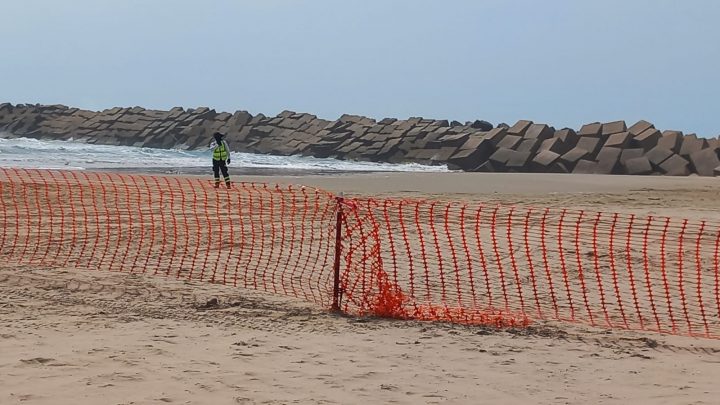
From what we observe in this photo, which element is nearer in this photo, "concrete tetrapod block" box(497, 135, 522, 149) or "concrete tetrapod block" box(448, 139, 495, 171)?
"concrete tetrapod block" box(448, 139, 495, 171)

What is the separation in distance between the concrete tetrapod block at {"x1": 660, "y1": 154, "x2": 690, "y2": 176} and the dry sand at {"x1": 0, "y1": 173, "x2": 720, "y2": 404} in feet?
68.0

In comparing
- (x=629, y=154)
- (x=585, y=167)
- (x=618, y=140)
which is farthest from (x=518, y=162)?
(x=618, y=140)

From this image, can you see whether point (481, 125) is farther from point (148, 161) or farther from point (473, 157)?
point (148, 161)

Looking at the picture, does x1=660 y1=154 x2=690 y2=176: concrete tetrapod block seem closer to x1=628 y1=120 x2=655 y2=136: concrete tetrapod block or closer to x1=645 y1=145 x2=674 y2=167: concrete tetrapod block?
x1=645 y1=145 x2=674 y2=167: concrete tetrapod block

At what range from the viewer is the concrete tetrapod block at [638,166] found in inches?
994

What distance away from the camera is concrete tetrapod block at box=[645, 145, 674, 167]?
2569cm

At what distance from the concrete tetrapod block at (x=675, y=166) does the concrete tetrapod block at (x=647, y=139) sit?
1293mm

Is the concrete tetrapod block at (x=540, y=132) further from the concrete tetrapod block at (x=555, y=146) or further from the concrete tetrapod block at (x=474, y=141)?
the concrete tetrapod block at (x=474, y=141)

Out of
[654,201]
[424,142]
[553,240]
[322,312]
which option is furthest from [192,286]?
[424,142]

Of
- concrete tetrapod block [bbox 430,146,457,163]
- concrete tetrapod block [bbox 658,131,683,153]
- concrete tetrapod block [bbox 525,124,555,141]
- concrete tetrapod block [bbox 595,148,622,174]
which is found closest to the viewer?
concrete tetrapod block [bbox 595,148,622,174]

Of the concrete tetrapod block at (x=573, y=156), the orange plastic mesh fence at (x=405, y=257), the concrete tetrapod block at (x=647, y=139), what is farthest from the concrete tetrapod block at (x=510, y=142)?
the orange plastic mesh fence at (x=405, y=257)

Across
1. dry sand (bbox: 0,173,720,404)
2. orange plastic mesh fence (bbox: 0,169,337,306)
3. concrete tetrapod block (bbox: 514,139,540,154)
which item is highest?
concrete tetrapod block (bbox: 514,139,540,154)

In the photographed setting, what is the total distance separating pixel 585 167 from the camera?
25922mm

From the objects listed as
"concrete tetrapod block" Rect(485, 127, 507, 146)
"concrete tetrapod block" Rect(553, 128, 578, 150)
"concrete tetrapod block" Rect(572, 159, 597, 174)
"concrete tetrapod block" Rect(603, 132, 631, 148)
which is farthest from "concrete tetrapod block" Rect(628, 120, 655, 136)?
"concrete tetrapod block" Rect(485, 127, 507, 146)
